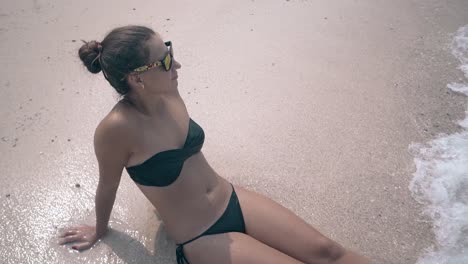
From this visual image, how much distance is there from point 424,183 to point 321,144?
83 centimetres

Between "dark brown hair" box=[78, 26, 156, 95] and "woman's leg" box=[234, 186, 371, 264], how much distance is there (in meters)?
1.06

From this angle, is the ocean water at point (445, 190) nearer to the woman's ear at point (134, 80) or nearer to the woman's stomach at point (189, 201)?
the woman's stomach at point (189, 201)

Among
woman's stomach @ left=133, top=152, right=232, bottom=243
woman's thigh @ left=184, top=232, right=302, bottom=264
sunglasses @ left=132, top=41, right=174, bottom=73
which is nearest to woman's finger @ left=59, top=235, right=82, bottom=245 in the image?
woman's stomach @ left=133, top=152, right=232, bottom=243

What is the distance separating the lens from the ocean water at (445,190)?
8.87ft

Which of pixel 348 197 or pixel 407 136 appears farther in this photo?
pixel 407 136

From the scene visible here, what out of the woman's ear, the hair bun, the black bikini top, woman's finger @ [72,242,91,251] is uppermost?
the hair bun

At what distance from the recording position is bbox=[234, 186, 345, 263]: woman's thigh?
2320mm

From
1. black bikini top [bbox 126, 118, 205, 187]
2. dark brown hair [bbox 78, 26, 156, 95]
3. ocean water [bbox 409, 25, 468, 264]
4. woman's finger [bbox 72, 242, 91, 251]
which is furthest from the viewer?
ocean water [bbox 409, 25, 468, 264]

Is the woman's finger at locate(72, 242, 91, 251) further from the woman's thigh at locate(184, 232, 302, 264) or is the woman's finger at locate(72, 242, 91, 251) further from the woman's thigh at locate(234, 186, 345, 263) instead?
the woman's thigh at locate(234, 186, 345, 263)

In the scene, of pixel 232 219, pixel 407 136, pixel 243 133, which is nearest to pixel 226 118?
pixel 243 133

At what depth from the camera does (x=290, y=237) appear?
2330mm

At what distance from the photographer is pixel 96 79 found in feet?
12.3

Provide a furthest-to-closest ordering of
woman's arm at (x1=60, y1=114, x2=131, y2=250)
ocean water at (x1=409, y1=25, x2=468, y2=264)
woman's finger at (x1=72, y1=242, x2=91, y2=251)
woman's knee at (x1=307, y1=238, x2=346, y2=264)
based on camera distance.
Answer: ocean water at (x1=409, y1=25, x2=468, y2=264)
woman's finger at (x1=72, y1=242, x2=91, y2=251)
woman's knee at (x1=307, y1=238, x2=346, y2=264)
woman's arm at (x1=60, y1=114, x2=131, y2=250)

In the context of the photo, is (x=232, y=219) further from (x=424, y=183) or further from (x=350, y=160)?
(x=424, y=183)
